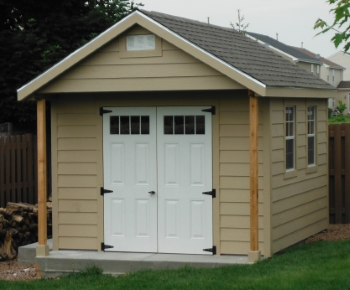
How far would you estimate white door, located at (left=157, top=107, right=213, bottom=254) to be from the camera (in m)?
11.3

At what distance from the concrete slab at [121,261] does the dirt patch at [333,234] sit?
8.48ft

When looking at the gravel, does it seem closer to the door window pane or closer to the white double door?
the white double door

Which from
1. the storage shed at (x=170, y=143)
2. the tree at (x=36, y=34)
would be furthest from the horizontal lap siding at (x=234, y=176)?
the tree at (x=36, y=34)

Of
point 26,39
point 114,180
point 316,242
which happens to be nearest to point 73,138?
point 114,180

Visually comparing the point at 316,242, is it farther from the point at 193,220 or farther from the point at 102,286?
the point at 102,286

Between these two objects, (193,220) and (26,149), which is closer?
(193,220)

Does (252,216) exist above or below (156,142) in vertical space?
below

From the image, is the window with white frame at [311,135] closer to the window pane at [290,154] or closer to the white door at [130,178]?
the window pane at [290,154]

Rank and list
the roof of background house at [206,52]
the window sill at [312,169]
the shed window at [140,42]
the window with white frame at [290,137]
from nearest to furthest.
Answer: the roof of background house at [206,52], the shed window at [140,42], the window with white frame at [290,137], the window sill at [312,169]

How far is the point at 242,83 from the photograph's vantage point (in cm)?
1016

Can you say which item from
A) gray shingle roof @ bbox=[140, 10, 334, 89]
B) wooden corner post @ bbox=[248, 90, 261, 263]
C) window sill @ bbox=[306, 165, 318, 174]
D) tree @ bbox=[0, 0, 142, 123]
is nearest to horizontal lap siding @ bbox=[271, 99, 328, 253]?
window sill @ bbox=[306, 165, 318, 174]

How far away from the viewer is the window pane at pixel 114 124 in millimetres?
11617

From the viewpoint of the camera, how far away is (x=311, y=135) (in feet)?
43.8

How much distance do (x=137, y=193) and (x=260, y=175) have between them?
1.95m
